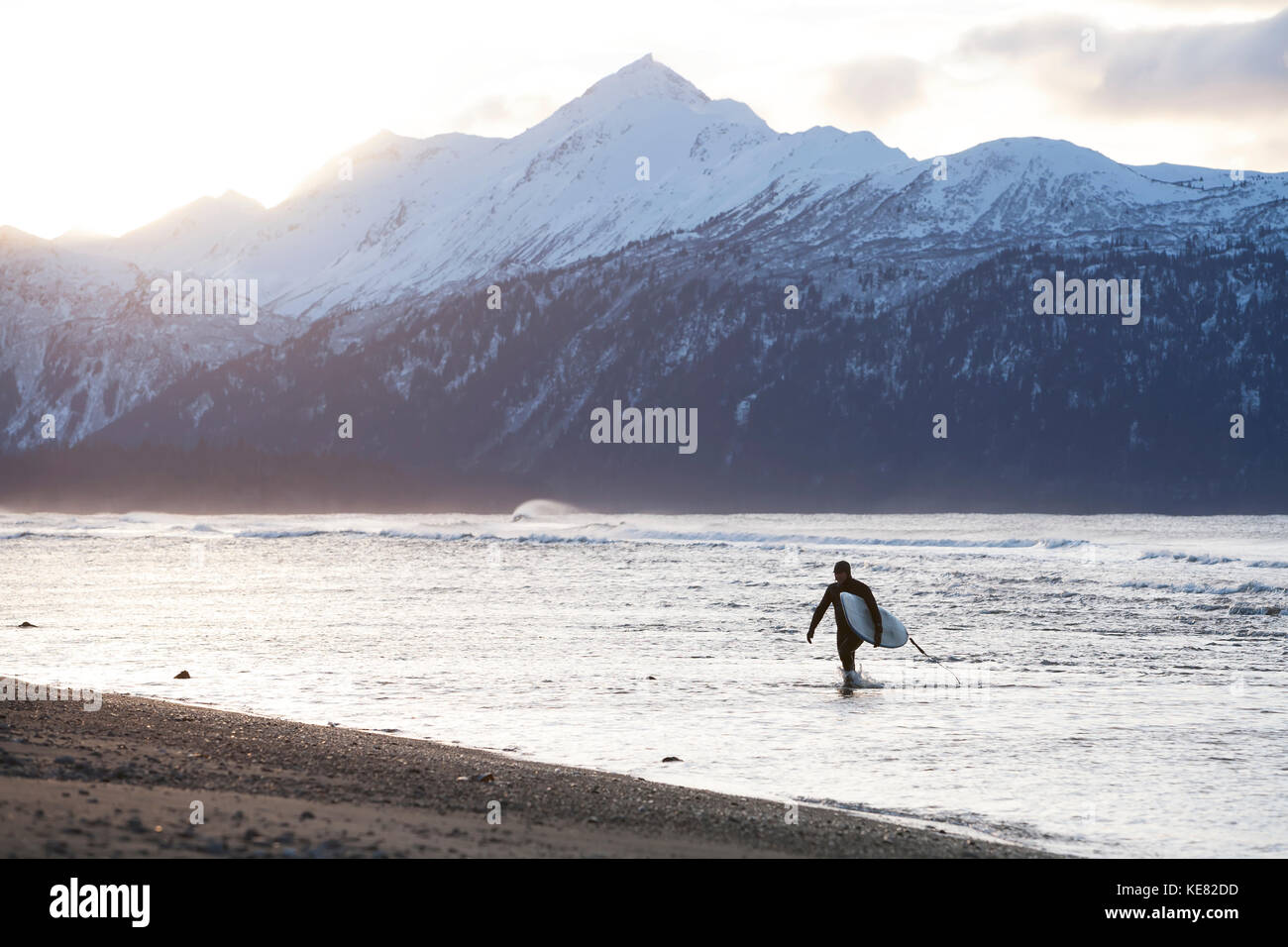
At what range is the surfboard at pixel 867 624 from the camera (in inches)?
826

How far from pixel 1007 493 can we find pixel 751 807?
558 ft

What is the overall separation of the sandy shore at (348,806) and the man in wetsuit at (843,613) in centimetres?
767

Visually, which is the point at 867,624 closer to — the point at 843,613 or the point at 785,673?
the point at 843,613

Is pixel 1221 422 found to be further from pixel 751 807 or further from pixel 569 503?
pixel 751 807

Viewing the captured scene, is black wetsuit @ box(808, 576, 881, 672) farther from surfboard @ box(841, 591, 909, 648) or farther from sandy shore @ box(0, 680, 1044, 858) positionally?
sandy shore @ box(0, 680, 1044, 858)

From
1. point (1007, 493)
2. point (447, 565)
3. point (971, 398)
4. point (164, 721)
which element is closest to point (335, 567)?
point (447, 565)

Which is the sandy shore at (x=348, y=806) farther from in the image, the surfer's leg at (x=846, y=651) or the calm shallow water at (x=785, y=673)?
the surfer's leg at (x=846, y=651)

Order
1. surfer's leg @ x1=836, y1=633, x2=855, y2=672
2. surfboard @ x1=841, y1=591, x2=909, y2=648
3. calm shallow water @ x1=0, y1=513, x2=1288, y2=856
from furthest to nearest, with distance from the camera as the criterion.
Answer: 1. surfboard @ x1=841, y1=591, x2=909, y2=648
2. surfer's leg @ x1=836, y1=633, x2=855, y2=672
3. calm shallow water @ x1=0, y1=513, x2=1288, y2=856

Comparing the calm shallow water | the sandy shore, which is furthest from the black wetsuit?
the sandy shore

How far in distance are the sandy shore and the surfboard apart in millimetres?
8261

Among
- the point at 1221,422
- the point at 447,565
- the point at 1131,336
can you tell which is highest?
the point at 1131,336

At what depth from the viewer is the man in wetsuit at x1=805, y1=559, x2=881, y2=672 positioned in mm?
20422

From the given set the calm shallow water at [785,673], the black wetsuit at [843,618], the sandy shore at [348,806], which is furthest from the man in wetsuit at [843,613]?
the sandy shore at [348,806]

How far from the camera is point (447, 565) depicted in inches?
2169
